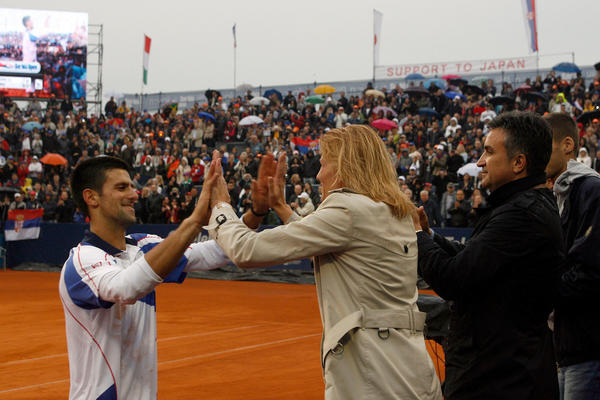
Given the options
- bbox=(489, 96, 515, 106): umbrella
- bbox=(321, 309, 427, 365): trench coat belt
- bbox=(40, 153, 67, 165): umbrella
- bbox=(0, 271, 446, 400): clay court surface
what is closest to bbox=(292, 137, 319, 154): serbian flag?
bbox=(489, 96, 515, 106): umbrella

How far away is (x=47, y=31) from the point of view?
40.9 meters

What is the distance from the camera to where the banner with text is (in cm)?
3653

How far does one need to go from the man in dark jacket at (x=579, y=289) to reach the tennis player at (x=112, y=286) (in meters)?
1.77

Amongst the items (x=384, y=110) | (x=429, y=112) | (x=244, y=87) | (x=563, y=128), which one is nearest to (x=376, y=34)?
(x=244, y=87)

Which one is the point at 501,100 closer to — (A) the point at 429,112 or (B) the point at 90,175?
(A) the point at 429,112

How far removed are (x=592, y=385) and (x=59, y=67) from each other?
4068 cm

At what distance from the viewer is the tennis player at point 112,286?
2.93 meters

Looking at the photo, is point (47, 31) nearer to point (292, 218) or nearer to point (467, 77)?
point (467, 77)

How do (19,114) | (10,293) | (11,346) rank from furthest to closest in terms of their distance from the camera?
(19,114) → (10,293) → (11,346)

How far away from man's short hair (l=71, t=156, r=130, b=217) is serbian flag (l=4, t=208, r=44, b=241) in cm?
2186

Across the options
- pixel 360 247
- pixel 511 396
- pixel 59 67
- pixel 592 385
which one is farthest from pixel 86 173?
pixel 59 67

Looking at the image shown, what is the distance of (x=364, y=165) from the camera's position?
10.2ft

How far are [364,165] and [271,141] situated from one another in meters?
24.6

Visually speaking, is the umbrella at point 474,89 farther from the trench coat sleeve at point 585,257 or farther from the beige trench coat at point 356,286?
the beige trench coat at point 356,286
